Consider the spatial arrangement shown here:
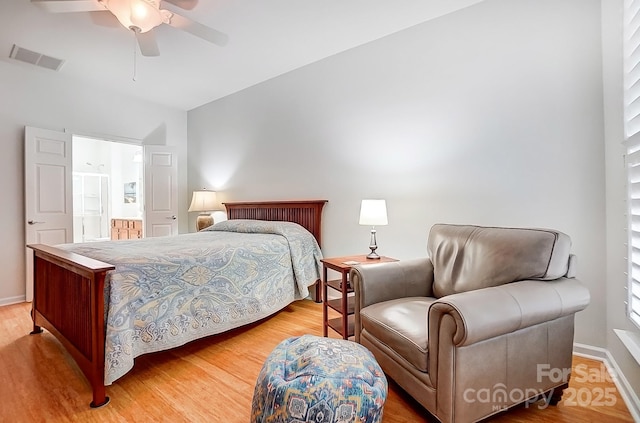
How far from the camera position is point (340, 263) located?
2.45 meters

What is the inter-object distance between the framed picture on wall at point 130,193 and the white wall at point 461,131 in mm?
4149

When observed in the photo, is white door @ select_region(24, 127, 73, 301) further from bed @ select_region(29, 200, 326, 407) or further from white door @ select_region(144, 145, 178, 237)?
bed @ select_region(29, 200, 326, 407)

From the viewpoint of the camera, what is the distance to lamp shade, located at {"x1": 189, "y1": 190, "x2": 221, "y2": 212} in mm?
4254

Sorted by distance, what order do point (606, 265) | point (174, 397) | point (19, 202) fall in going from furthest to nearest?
point (19, 202)
point (606, 265)
point (174, 397)

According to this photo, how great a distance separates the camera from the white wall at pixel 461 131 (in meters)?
2.03

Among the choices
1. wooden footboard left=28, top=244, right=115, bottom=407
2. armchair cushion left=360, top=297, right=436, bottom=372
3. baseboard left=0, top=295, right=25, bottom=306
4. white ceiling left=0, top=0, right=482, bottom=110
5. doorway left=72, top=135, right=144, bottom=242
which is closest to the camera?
A: armchair cushion left=360, top=297, right=436, bottom=372

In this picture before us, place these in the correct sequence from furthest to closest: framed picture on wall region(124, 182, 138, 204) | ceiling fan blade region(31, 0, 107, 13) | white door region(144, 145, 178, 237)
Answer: framed picture on wall region(124, 182, 138, 204)
white door region(144, 145, 178, 237)
ceiling fan blade region(31, 0, 107, 13)

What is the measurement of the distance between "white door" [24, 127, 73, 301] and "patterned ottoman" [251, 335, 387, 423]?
12.1ft

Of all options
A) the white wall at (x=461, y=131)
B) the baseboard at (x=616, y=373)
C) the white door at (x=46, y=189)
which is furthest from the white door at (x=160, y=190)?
the baseboard at (x=616, y=373)

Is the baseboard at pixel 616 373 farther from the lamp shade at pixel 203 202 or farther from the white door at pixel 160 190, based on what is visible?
the white door at pixel 160 190

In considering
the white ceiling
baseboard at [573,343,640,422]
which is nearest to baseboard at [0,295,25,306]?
the white ceiling

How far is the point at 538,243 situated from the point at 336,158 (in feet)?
6.83

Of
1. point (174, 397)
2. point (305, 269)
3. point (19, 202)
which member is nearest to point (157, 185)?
point (19, 202)

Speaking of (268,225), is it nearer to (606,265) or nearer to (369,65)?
(369,65)
